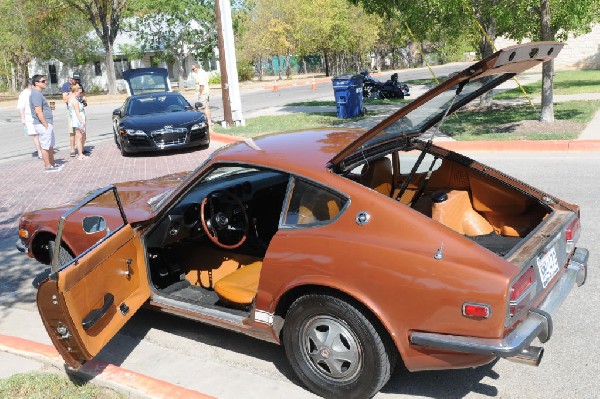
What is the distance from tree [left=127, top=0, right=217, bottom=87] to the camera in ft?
135

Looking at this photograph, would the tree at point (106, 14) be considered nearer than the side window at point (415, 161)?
No

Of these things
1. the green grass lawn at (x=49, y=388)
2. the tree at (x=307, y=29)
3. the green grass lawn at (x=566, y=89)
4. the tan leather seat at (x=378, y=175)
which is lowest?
the green grass lawn at (x=49, y=388)

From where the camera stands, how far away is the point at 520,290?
3.27 m

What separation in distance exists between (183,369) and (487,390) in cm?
197

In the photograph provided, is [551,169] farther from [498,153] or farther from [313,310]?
[313,310]

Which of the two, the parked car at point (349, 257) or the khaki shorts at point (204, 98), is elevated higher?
the khaki shorts at point (204, 98)

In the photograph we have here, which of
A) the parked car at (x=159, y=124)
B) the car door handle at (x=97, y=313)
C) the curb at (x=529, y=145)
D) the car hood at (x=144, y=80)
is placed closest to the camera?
the car door handle at (x=97, y=313)

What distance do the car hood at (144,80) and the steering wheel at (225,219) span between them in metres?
16.6

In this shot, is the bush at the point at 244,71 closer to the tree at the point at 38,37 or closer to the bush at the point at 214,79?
the bush at the point at 214,79

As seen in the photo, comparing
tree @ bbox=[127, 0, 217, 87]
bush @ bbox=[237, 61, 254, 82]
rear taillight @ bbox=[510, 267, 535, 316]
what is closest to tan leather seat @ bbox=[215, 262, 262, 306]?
rear taillight @ bbox=[510, 267, 535, 316]

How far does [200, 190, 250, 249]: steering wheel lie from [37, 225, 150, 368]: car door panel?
563 mm

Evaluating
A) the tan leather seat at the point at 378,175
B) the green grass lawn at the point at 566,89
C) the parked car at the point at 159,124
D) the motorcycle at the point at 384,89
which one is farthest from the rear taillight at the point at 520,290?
the motorcycle at the point at 384,89

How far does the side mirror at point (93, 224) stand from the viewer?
4250 millimetres

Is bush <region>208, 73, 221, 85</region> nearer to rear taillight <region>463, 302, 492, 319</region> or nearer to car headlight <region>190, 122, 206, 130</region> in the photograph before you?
car headlight <region>190, 122, 206, 130</region>
